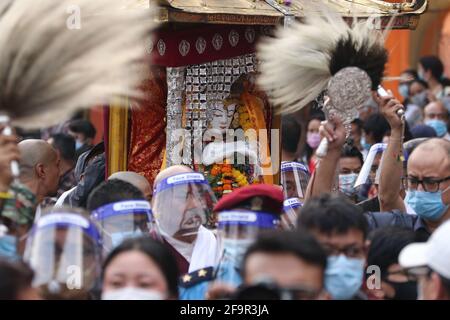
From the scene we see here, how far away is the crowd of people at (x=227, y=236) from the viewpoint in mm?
3932

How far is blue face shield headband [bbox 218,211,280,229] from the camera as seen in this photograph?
463 cm

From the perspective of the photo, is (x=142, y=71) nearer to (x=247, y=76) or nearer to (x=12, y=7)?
(x=247, y=76)

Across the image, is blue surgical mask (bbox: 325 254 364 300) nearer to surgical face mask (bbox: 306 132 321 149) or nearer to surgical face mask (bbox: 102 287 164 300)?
surgical face mask (bbox: 102 287 164 300)

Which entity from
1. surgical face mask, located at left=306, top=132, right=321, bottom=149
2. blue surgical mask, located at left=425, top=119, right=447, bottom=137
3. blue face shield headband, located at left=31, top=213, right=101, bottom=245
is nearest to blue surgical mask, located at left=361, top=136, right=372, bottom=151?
surgical face mask, located at left=306, top=132, right=321, bottom=149

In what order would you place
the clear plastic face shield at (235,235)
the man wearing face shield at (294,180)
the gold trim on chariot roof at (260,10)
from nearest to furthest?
the clear plastic face shield at (235,235)
the gold trim on chariot roof at (260,10)
the man wearing face shield at (294,180)

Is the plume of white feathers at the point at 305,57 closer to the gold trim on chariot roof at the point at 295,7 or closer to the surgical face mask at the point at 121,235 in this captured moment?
the gold trim on chariot roof at the point at 295,7

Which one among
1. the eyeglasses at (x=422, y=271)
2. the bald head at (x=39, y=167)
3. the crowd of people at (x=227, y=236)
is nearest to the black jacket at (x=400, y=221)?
the crowd of people at (x=227, y=236)

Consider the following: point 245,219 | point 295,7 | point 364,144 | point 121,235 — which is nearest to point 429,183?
point 245,219

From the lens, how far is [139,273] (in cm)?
414

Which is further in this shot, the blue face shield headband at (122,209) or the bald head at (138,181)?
the bald head at (138,181)

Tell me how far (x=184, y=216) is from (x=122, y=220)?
57cm

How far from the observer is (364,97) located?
5301 millimetres

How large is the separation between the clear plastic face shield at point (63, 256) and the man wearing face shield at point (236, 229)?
0.45 m
